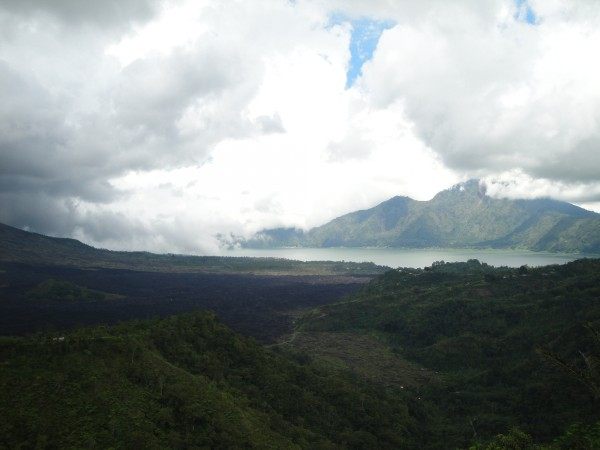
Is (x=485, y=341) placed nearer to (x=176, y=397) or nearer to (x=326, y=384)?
(x=326, y=384)

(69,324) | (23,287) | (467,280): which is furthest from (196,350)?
(23,287)

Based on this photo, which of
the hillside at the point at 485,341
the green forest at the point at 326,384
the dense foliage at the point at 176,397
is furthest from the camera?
the hillside at the point at 485,341

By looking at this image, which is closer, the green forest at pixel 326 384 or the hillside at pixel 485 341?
the green forest at pixel 326 384

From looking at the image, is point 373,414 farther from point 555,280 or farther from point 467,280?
point 467,280

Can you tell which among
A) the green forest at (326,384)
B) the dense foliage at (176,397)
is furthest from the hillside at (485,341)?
the dense foliage at (176,397)

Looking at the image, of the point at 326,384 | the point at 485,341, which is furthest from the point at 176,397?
A: the point at 485,341

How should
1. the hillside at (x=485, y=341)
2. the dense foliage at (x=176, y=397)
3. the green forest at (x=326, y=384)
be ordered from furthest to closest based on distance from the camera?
the hillside at (x=485, y=341) < the green forest at (x=326, y=384) < the dense foliage at (x=176, y=397)

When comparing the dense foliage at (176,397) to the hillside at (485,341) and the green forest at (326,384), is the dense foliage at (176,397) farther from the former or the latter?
the hillside at (485,341)
